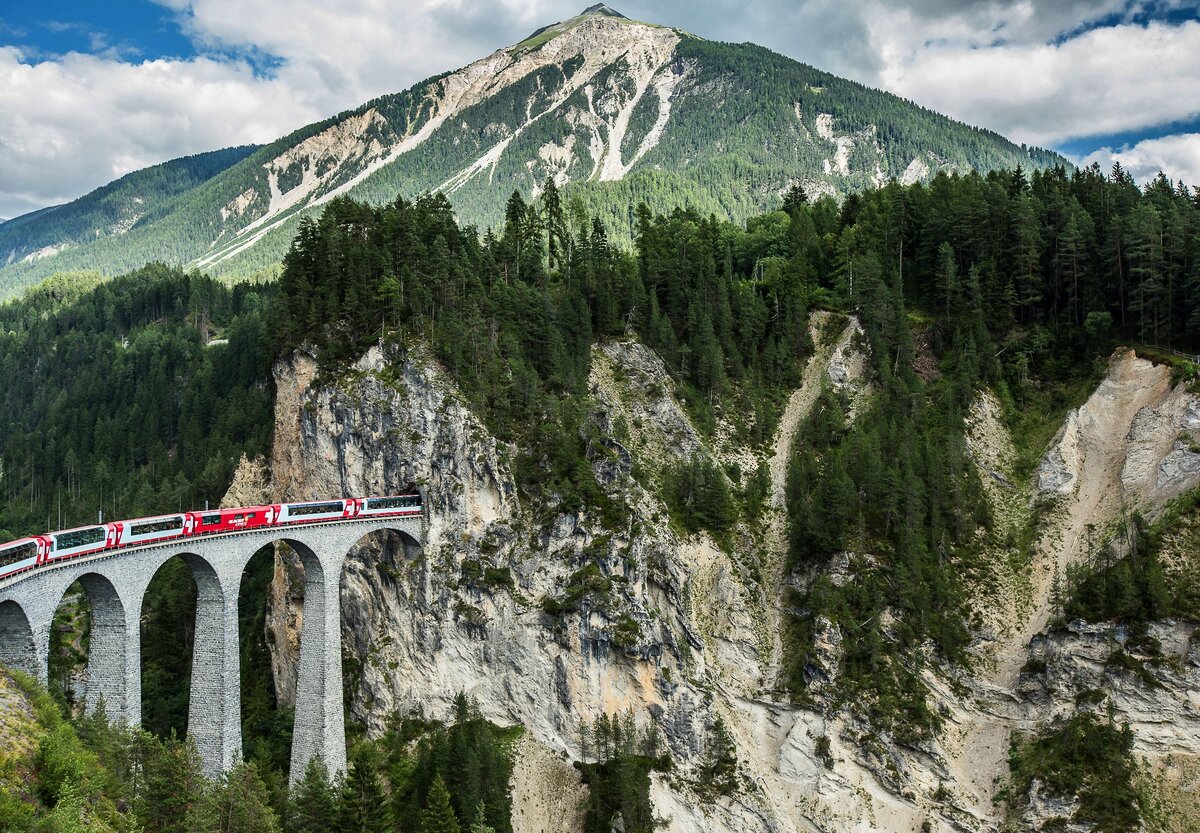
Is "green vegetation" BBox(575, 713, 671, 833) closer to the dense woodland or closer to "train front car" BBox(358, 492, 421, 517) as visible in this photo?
the dense woodland

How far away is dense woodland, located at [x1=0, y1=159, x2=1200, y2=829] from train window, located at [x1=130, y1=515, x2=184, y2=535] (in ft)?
59.2

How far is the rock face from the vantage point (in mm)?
56406

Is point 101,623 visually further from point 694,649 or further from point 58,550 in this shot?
point 694,649

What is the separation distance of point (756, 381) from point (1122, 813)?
44.6 meters

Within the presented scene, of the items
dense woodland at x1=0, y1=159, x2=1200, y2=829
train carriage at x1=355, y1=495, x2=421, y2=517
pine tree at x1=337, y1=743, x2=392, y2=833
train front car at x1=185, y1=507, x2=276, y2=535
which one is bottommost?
pine tree at x1=337, y1=743, x2=392, y2=833

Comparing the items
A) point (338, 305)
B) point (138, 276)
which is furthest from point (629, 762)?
point (138, 276)

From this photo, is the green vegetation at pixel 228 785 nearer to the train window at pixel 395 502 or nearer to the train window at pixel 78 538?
the train window at pixel 78 538

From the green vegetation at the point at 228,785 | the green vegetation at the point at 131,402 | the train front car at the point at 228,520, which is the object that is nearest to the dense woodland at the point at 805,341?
the green vegetation at the point at 131,402

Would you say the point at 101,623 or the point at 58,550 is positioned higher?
the point at 58,550

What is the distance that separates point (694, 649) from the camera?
62969mm

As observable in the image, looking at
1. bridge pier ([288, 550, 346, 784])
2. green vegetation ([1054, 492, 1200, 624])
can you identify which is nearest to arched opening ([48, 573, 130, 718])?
bridge pier ([288, 550, 346, 784])

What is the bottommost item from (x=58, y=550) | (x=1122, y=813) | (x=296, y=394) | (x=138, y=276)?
(x=1122, y=813)

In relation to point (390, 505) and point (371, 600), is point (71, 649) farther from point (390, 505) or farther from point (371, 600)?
point (390, 505)

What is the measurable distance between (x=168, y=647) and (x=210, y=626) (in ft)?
92.7
